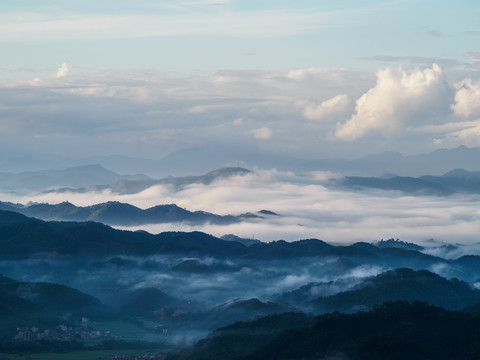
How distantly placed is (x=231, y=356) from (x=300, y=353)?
664 inches

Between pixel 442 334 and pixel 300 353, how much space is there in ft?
79.1

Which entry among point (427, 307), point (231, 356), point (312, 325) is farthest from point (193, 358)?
point (427, 307)

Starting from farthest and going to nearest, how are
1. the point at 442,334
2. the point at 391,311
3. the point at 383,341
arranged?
the point at 391,311 → the point at 442,334 → the point at 383,341

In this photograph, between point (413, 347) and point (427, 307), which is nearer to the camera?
point (413, 347)

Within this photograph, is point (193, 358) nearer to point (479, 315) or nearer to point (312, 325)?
point (312, 325)

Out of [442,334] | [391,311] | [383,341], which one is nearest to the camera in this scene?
[383,341]

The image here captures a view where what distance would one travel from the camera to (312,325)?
18312 centimetres

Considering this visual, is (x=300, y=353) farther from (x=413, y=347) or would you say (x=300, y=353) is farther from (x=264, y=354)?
(x=413, y=347)

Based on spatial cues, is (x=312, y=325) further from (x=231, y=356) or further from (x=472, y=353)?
(x=472, y=353)

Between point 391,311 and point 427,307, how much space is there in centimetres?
724

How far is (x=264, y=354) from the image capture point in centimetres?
17700

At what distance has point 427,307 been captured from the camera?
190 m

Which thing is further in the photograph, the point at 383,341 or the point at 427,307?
the point at 427,307

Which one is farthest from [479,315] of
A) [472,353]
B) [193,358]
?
[193,358]
